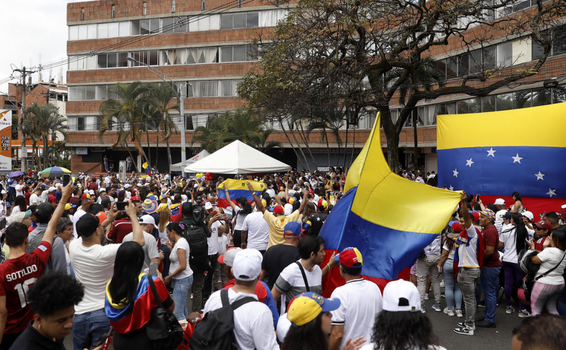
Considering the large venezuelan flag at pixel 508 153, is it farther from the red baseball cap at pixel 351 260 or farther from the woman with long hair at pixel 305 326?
the woman with long hair at pixel 305 326

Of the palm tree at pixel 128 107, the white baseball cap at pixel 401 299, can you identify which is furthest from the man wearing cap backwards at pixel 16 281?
the palm tree at pixel 128 107

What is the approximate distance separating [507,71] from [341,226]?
66.9 feet

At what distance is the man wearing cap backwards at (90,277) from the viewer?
13.2ft

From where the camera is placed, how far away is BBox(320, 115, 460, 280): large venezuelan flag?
4965mm

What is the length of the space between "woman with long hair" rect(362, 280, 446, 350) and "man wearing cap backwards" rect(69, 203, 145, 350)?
2.58 m

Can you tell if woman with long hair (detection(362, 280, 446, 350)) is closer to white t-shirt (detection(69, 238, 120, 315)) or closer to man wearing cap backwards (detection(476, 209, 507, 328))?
white t-shirt (detection(69, 238, 120, 315))

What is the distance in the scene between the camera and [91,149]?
4419 centimetres

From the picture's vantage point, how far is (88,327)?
13.3ft

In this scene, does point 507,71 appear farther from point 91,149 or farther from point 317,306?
point 91,149

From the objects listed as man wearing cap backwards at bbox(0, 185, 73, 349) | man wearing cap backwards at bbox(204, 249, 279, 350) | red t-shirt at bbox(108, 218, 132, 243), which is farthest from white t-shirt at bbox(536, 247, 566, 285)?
man wearing cap backwards at bbox(0, 185, 73, 349)

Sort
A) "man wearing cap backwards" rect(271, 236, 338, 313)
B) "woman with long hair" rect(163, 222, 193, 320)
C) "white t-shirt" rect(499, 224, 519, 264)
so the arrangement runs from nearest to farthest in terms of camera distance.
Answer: "man wearing cap backwards" rect(271, 236, 338, 313), "woman with long hair" rect(163, 222, 193, 320), "white t-shirt" rect(499, 224, 519, 264)

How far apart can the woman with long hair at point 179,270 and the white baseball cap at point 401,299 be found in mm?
3473

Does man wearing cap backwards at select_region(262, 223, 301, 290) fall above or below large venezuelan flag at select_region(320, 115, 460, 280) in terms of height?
below

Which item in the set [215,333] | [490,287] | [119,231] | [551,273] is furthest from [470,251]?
[119,231]
